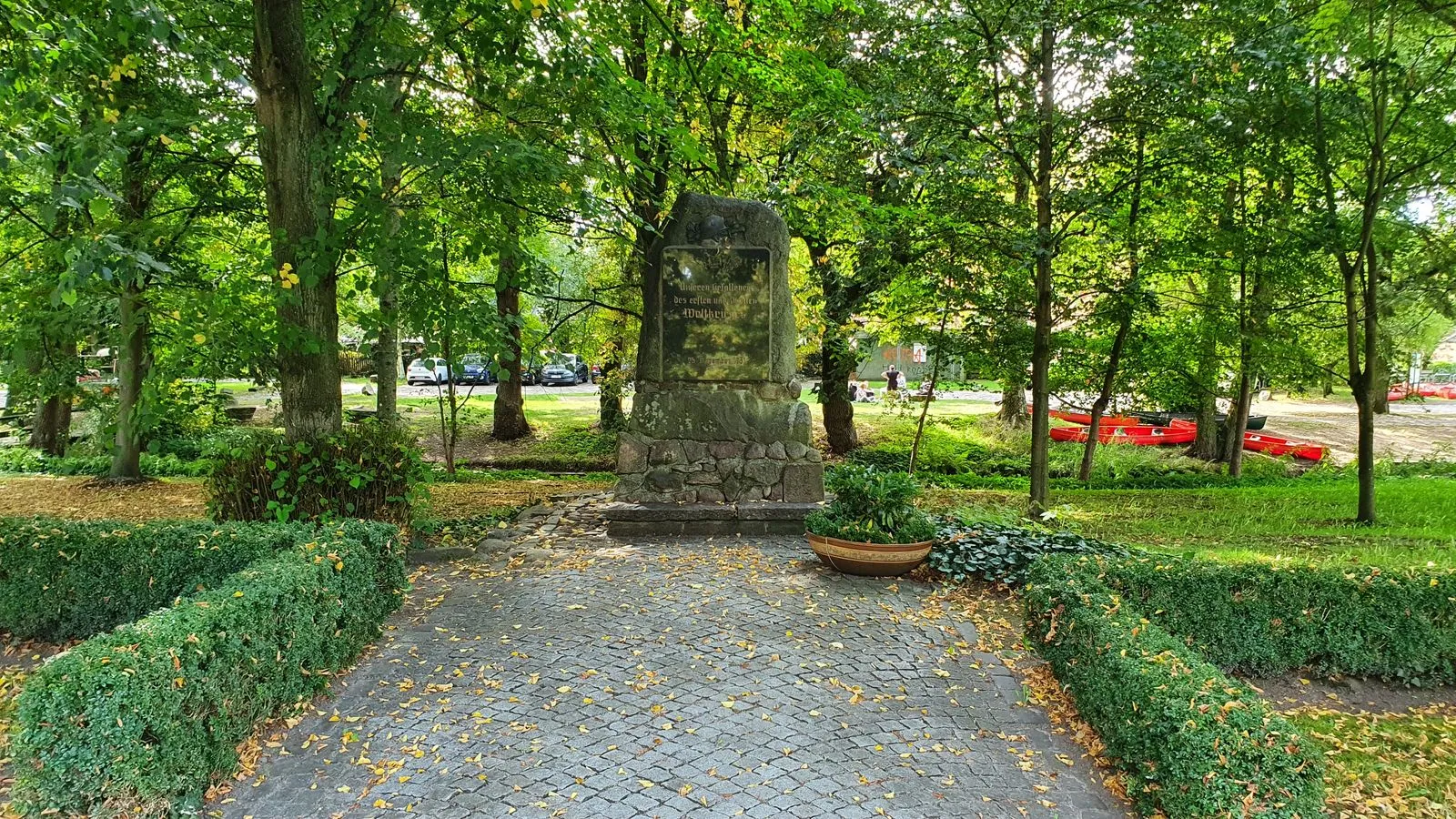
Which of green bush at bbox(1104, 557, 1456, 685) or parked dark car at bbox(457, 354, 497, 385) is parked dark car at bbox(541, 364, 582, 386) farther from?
green bush at bbox(1104, 557, 1456, 685)

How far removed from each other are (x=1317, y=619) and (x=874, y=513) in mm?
3089

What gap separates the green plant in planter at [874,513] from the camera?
21.8ft

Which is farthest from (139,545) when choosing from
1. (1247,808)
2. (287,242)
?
(1247,808)

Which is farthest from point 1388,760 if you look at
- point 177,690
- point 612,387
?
point 612,387

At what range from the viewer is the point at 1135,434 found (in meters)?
17.7

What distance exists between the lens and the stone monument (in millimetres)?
8484

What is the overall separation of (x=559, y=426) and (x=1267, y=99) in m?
14.7

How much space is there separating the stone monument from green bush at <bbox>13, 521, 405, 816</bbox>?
13.8 feet

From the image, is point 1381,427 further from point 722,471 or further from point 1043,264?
point 722,471

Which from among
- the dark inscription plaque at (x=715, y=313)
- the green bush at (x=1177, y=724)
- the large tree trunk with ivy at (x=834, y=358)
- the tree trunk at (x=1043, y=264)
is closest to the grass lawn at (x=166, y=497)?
the dark inscription plaque at (x=715, y=313)

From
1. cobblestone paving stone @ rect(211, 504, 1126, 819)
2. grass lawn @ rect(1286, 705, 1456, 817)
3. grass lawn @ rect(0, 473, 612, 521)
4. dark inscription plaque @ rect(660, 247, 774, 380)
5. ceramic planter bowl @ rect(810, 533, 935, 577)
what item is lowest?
grass lawn @ rect(1286, 705, 1456, 817)

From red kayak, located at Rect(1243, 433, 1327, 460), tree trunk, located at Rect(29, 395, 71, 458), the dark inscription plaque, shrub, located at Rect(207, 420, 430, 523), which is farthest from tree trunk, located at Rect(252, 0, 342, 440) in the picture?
red kayak, located at Rect(1243, 433, 1327, 460)

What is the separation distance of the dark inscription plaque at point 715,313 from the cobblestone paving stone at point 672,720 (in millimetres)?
3002

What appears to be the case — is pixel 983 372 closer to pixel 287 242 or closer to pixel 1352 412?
pixel 287 242
